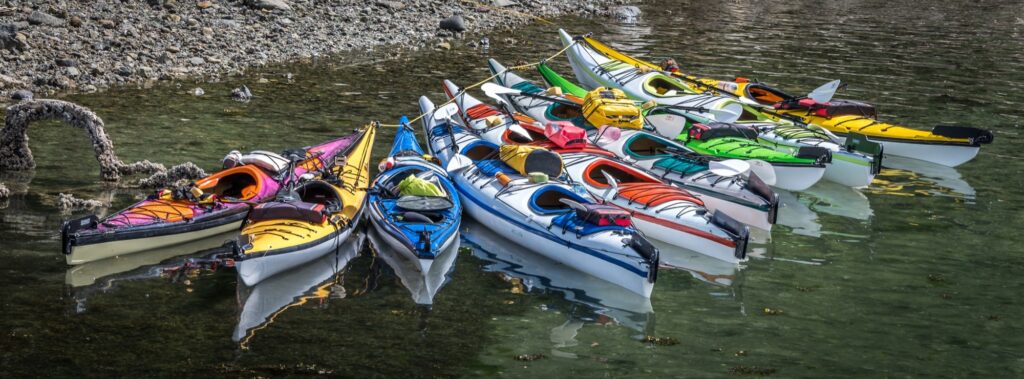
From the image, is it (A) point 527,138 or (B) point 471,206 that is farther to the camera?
(A) point 527,138

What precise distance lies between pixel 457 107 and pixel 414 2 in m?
13.4

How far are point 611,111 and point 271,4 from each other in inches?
553

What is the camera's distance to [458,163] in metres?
18.3

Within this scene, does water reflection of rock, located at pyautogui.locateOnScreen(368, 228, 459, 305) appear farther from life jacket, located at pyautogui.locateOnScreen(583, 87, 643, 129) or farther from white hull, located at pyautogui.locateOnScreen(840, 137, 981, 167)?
white hull, located at pyautogui.locateOnScreen(840, 137, 981, 167)

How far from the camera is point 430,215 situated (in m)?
16.1

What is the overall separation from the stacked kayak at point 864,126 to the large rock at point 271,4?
41.2 ft

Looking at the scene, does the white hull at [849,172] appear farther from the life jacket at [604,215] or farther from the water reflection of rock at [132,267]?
the water reflection of rock at [132,267]

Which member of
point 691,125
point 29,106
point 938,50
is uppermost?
point 29,106

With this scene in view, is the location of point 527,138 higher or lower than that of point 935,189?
higher

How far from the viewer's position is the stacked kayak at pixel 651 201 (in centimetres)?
1611

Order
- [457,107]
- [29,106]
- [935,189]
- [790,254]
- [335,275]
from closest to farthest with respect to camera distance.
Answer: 1. [335,275]
2. [790,254]
3. [29,106]
4. [935,189]
5. [457,107]

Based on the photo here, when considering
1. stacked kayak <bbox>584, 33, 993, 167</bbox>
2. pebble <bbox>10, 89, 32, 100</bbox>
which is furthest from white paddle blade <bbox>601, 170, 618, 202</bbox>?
pebble <bbox>10, 89, 32, 100</bbox>

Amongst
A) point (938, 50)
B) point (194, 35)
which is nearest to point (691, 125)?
point (194, 35)

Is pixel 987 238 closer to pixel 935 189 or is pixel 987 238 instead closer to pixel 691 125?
pixel 935 189
